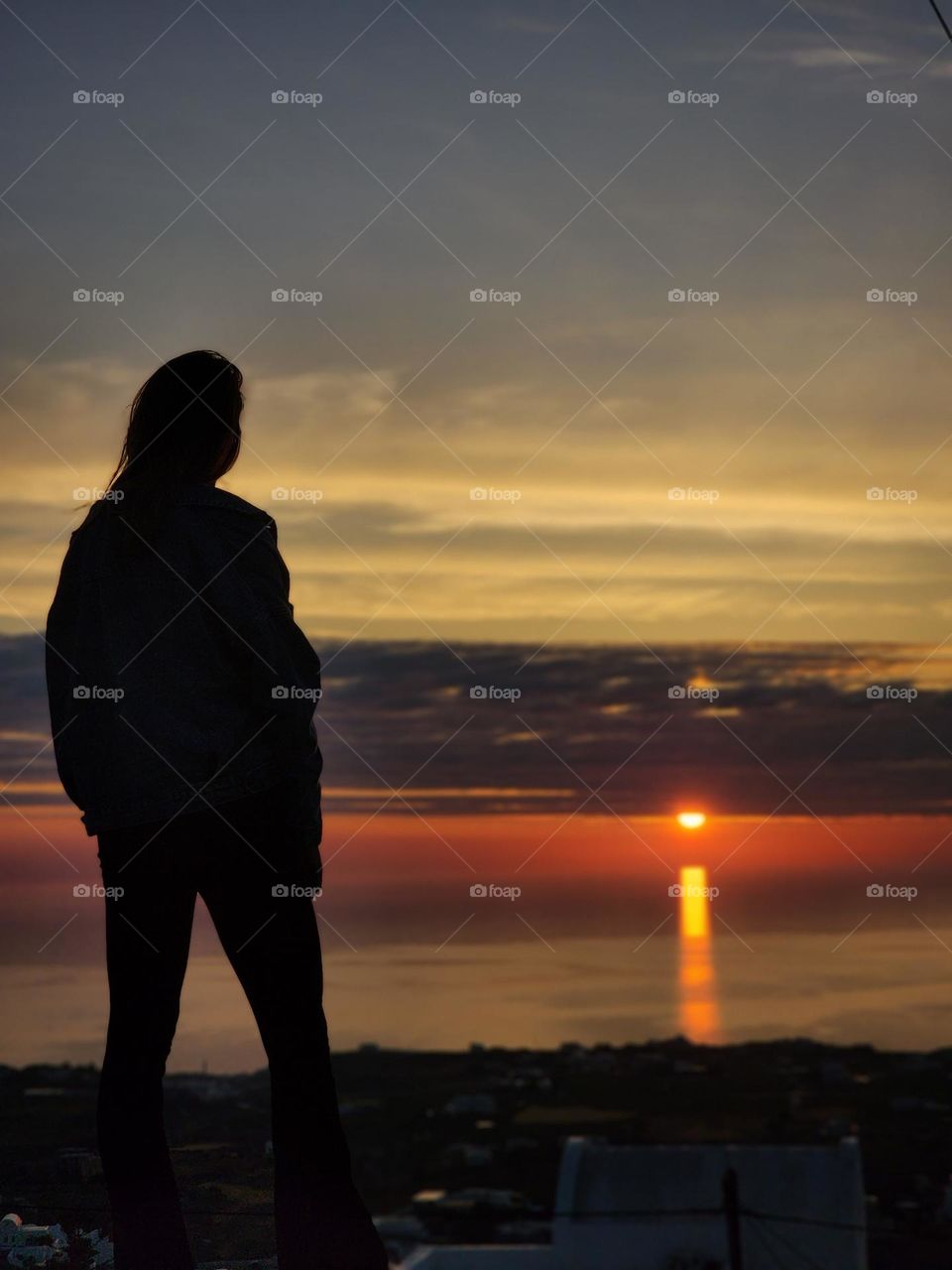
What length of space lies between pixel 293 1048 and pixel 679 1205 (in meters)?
8.19

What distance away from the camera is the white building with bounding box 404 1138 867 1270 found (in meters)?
A: 8.93

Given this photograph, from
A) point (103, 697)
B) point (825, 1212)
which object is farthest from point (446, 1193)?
point (825, 1212)

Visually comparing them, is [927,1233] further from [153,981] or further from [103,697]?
[103,697]

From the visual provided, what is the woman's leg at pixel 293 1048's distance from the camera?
2211 millimetres

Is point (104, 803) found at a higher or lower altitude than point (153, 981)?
higher

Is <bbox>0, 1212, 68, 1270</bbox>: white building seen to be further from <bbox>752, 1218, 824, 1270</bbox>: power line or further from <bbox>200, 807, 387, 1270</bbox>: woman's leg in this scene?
<bbox>752, 1218, 824, 1270</bbox>: power line

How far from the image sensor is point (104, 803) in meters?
2.22

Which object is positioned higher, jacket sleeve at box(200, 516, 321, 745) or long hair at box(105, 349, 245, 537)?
long hair at box(105, 349, 245, 537)

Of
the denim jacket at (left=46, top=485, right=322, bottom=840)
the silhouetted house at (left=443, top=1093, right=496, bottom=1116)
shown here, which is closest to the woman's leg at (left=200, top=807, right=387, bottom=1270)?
the denim jacket at (left=46, top=485, right=322, bottom=840)

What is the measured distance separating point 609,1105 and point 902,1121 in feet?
7.65

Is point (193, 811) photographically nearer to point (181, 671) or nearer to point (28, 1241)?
point (181, 671)

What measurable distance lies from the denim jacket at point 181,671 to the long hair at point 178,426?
5 centimetres

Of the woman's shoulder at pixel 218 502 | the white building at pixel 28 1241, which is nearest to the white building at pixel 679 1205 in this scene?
the white building at pixel 28 1241

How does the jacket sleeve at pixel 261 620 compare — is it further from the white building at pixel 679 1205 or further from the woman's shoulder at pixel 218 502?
the white building at pixel 679 1205
